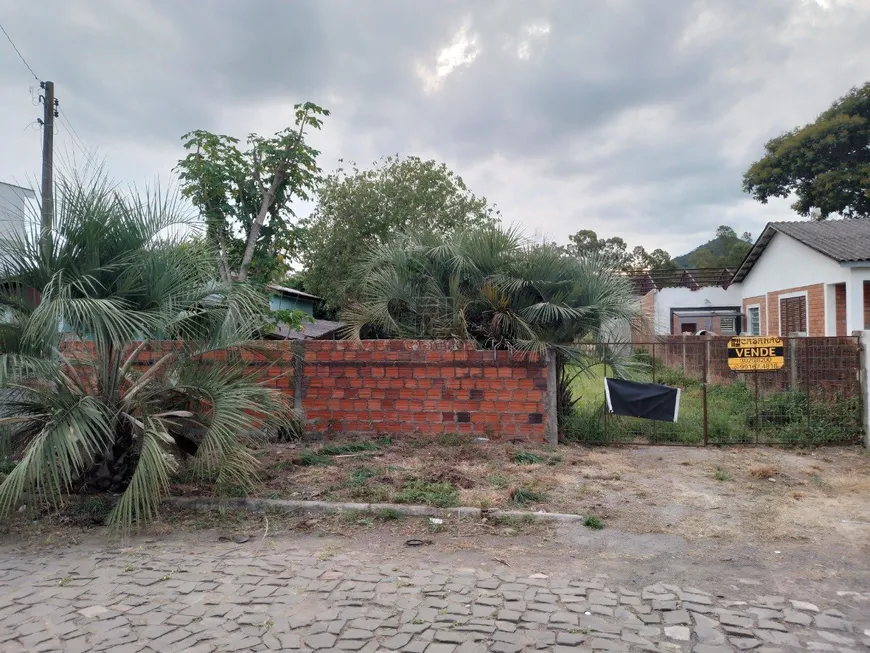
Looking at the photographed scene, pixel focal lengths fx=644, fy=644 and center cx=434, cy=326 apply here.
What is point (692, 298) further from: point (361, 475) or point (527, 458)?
point (361, 475)

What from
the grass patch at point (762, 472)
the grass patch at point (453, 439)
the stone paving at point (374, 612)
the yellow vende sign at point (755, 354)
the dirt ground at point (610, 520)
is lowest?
the stone paving at point (374, 612)

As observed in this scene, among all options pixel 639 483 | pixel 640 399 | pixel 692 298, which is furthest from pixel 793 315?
pixel 639 483

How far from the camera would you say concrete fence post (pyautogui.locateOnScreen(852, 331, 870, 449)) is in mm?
8227

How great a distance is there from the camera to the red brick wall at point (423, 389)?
8.27 m

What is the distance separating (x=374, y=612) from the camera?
385cm

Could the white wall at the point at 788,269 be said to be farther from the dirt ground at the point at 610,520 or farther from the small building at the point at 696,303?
the dirt ground at the point at 610,520

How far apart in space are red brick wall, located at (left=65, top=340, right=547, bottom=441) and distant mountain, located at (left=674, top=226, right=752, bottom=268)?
1512 inches

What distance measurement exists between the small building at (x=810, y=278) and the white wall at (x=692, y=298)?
3.93m

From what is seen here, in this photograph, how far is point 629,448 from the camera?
845 centimetres

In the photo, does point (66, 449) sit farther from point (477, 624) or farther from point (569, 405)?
point (569, 405)

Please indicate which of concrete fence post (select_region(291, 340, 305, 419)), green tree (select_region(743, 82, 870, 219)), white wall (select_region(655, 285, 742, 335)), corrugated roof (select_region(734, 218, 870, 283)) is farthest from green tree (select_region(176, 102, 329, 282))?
green tree (select_region(743, 82, 870, 219))

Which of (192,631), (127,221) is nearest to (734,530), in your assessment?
(192,631)

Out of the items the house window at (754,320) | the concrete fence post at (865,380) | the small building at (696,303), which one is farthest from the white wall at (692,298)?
the concrete fence post at (865,380)

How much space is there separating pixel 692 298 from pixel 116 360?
78.7ft
